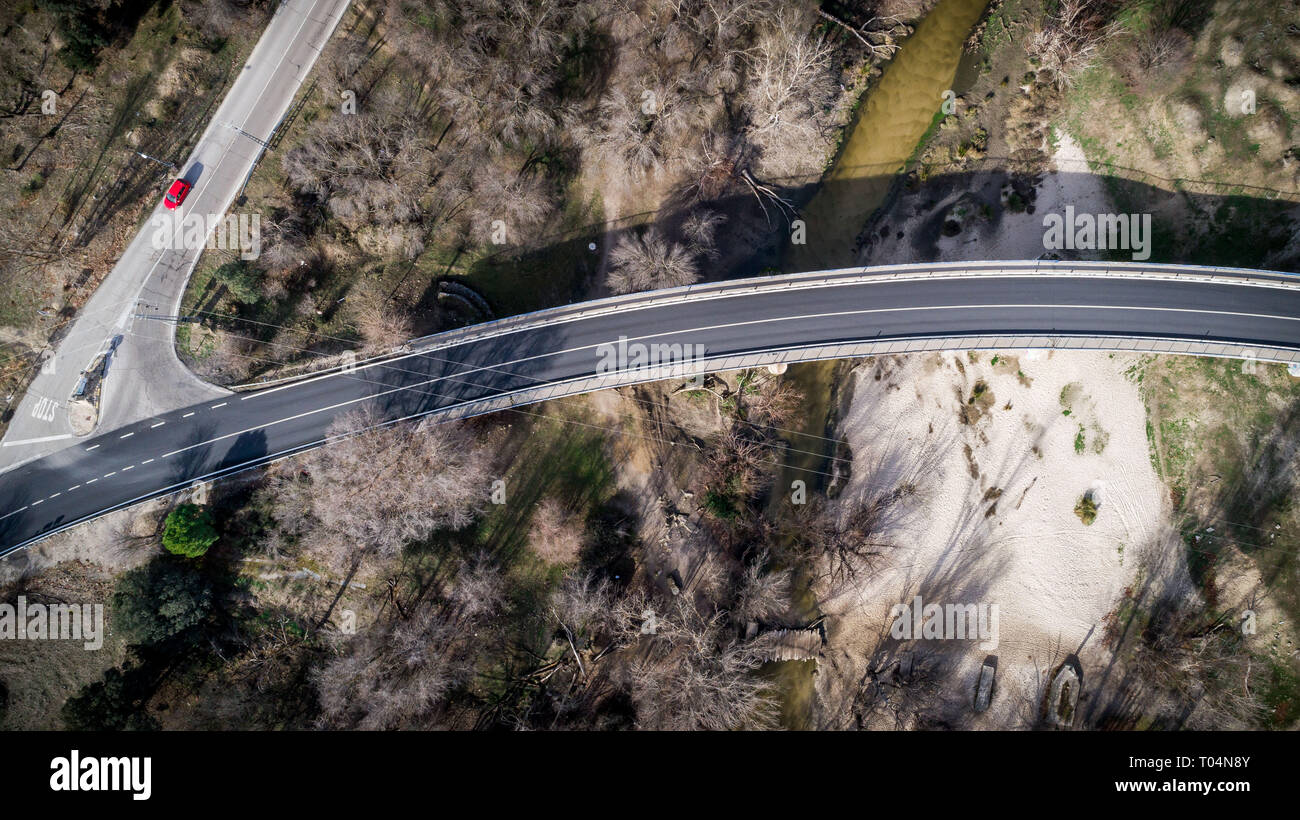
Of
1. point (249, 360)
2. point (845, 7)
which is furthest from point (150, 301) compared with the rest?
point (845, 7)

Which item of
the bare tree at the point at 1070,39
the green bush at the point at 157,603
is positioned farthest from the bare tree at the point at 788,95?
the green bush at the point at 157,603

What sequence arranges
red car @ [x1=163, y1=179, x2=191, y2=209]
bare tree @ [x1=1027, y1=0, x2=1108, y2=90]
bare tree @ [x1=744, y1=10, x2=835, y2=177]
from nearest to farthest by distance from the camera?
red car @ [x1=163, y1=179, x2=191, y2=209], bare tree @ [x1=744, y1=10, x2=835, y2=177], bare tree @ [x1=1027, y1=0, x2=1108, y2=90]

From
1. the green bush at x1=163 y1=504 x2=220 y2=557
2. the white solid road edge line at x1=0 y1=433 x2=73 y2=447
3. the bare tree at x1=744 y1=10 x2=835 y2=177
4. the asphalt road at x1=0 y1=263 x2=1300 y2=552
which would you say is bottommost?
the green bush at x1=163 y1=504 x2=220 y2=557

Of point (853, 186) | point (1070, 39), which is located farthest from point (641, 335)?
point (1070, 39)

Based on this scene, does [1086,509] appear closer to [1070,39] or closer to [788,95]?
[1070,39]

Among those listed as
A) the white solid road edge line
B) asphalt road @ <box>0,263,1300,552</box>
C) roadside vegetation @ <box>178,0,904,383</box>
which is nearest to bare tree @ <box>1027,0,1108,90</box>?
roadside vegetation @ <box>178,0,904,383</box>

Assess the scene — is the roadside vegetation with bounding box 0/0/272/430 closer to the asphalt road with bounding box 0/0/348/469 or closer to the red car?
the asphalt road with bounding box 0/0/348/469

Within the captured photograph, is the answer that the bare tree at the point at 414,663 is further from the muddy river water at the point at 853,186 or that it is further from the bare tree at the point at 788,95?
the bare tree at the point at 788,95
